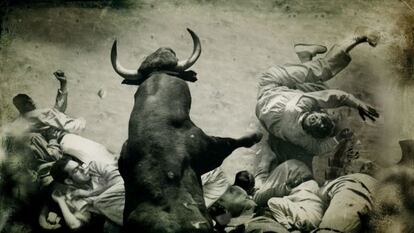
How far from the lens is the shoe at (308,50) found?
956 centimetres

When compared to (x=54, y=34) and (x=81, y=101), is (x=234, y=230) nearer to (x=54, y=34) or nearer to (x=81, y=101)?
(x=81, y=101)

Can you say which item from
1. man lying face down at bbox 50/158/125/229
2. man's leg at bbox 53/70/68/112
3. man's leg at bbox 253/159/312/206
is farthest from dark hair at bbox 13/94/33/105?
man's leg at bbox 253/159/312/206

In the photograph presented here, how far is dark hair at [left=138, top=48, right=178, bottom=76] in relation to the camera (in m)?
9.48

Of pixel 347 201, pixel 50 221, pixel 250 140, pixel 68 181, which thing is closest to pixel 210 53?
pixel 250 140

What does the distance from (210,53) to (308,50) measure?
3.42 ft

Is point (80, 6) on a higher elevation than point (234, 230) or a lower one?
higher

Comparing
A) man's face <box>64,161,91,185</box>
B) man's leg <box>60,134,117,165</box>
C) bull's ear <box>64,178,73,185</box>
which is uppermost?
Answer: man's leg <box>60,134,117,165</box>

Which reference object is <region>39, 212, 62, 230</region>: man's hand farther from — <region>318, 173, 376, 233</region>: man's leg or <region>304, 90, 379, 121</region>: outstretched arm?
<region>304, 90, 379, 121</region>: outstretched arm

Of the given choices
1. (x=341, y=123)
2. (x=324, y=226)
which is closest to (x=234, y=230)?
(x=324, y=226)

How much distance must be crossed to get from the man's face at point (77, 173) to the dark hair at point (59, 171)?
1.3 inches

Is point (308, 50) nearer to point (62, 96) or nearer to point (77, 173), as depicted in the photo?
point (62, 96)

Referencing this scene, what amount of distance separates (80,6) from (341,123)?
121 inches

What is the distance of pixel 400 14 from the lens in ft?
32.0

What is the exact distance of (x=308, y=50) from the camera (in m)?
9.58
